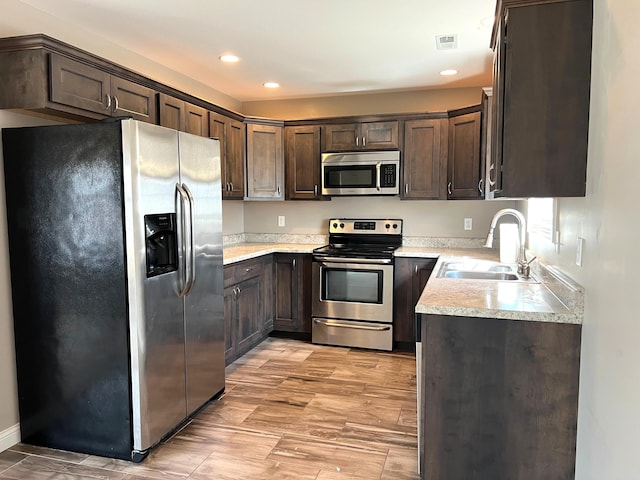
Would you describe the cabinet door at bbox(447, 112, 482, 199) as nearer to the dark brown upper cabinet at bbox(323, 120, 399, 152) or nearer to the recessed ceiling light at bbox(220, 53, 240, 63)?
the dark brown upper cabinet at bbox(323, 120, 399, 152)

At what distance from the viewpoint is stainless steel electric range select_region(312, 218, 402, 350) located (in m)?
4.15

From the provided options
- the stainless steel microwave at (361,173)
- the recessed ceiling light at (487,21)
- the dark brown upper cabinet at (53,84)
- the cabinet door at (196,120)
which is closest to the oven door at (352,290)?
the stainless steel microwave at (361,173)

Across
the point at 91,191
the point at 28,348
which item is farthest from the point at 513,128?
the point at 28,348

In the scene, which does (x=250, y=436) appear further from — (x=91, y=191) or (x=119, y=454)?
(x=91, y=191)

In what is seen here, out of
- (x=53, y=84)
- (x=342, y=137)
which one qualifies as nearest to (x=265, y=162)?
(x=342, y=137)

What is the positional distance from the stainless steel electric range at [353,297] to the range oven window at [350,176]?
0.64 meters

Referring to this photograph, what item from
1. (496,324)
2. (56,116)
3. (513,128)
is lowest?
(496,324)

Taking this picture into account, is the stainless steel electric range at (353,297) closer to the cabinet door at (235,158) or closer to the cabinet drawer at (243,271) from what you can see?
the cabinet drawer at (243,271)

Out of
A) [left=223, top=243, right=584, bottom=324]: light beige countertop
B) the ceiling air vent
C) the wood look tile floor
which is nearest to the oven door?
the wood look tile floor

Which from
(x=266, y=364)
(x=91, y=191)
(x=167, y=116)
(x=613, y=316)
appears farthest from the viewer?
(x=266, y=364)

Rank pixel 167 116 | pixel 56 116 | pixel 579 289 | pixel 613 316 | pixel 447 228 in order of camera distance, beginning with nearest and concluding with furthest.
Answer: pixel 613 316, pixel 579 289, pixel 56 116, pixel 167 116, pixel 447 228

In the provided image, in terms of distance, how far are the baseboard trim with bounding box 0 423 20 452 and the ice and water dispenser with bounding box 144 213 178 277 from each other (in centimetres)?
122

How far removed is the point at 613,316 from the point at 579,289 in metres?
0.37

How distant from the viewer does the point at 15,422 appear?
258 centimetres
